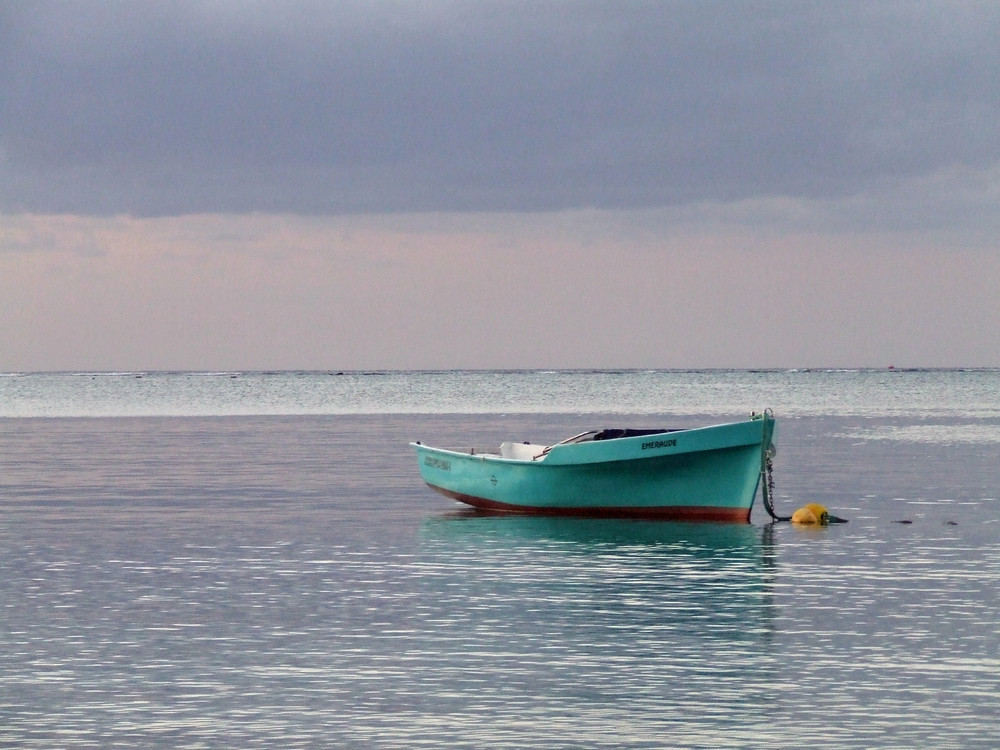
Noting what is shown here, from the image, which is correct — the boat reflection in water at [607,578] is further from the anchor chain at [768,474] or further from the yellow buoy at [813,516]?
the yellow buoy at [813,516]

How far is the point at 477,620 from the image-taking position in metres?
19.7

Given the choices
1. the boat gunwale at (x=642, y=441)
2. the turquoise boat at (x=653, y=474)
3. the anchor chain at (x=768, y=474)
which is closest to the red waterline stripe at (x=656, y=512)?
the turquoise boat at (x=653, y=474)

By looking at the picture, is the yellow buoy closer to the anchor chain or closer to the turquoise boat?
the anchor chain

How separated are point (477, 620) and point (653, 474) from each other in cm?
1421

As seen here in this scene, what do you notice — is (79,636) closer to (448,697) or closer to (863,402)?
(448,697)

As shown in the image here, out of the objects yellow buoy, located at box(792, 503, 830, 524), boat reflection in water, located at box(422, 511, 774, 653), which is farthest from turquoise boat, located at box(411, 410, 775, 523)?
yellow buoy, located at box(792, 503, 830, 524)

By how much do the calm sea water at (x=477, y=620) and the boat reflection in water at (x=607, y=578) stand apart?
3.4 inches

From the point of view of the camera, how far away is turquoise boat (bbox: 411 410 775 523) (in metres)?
32.8

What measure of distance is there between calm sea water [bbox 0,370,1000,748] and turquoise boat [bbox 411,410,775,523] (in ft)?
2.66

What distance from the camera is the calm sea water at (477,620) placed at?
Answer: 1430 cm

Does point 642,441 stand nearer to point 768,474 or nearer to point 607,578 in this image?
point 768,474

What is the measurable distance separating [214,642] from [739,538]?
45.4 feet

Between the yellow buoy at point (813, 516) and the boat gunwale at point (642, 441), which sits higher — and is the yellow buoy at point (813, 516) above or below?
below

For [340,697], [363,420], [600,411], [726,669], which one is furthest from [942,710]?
[600,411]
